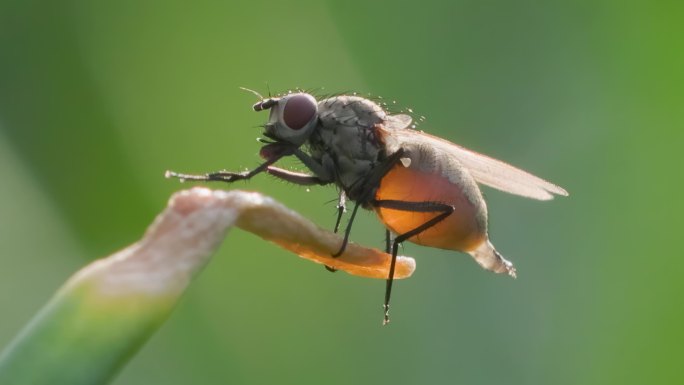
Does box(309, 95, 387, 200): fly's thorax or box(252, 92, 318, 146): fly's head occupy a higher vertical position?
box(252, 92, 318, 146): fly's head

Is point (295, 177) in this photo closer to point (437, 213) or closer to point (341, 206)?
point (341, 206)

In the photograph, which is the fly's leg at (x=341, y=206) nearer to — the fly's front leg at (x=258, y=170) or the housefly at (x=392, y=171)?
the housefly at (x=392, y=171)

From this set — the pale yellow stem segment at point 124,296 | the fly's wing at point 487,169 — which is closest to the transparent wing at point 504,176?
the fly's wing at point 487,169

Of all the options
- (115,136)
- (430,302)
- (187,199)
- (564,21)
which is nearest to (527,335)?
(430,302)

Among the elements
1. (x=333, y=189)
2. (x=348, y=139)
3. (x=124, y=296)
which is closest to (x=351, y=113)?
(x=348, y=139)

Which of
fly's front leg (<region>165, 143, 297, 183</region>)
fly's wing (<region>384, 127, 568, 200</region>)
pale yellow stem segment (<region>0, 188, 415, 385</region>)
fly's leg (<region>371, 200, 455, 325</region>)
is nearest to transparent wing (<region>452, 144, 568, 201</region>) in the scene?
fly's wing (<region>384, 127, 568, 200</region>)

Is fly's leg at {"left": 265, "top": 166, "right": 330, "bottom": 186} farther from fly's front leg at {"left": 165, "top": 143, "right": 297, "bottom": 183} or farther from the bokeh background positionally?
the bokeh background

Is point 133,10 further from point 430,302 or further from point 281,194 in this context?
point 430,302
